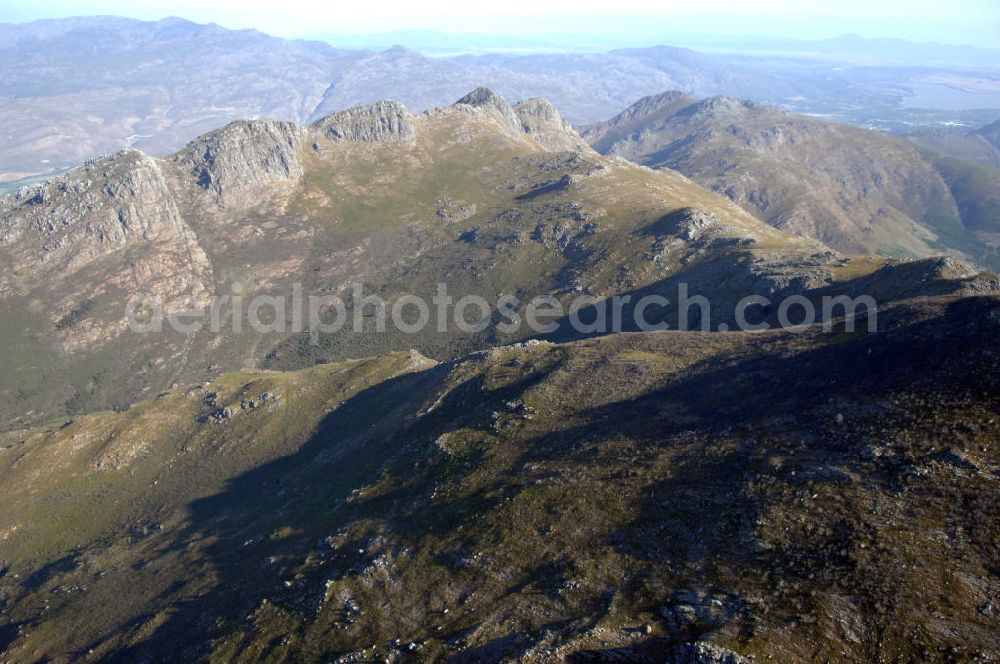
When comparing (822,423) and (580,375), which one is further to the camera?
(580,375)

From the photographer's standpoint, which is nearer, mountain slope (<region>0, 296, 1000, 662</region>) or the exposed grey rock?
the exposed grey rock

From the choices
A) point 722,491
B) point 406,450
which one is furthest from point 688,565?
point 406,450

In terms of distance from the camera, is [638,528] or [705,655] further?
[638,528]

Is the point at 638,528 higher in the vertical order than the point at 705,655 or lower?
lower

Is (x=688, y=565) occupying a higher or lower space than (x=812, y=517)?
lower

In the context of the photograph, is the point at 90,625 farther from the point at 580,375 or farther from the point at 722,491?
the point at 722,491

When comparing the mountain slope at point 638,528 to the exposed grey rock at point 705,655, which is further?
the mountain slope at point 638,528

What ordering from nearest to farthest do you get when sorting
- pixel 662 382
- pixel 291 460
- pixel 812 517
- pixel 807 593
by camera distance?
1. pixel 807 593
2. pixel 812 517
3. pixel 662 382
4. pixel 291 460

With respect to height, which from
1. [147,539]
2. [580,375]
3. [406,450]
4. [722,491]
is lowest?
[147,539]
